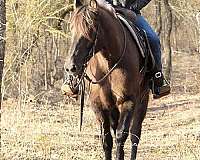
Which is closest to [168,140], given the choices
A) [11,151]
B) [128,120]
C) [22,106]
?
[22,106]

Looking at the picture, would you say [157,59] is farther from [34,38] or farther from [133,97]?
[34,38]

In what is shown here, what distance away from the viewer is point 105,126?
636 centimetres

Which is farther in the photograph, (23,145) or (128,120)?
(23,145)

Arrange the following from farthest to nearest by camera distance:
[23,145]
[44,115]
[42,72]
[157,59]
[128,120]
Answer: [42,72]
[44,115]
[23,145]
[157,59]
[128,120]

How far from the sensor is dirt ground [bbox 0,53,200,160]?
27.8 ft

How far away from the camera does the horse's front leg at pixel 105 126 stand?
20.4 feet

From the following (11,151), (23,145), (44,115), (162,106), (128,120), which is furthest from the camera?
(162,106)

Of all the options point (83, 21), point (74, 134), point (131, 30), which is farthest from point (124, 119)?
point (74, 134)

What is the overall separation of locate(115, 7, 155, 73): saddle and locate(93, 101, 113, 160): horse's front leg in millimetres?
792

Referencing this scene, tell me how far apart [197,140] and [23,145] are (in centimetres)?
372

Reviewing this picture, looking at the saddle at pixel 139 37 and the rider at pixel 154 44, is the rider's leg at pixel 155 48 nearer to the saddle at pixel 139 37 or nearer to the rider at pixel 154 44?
the rider at pixel 154 44

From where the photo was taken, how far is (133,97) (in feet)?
20.2

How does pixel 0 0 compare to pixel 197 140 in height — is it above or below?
above

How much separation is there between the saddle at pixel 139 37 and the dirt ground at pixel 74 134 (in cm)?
169
